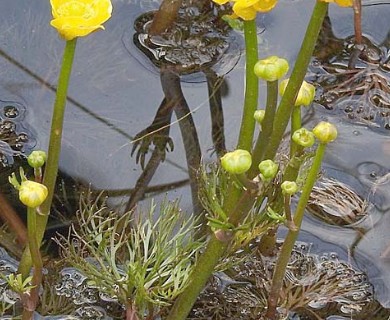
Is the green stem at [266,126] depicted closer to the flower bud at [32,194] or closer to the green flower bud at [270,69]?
the green flower bud at [270,69]

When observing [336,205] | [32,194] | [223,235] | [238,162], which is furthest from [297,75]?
[336,205]

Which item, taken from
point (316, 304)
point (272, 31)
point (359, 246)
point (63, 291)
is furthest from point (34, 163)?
point (272, 31)

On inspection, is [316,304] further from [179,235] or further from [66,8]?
[66,8]

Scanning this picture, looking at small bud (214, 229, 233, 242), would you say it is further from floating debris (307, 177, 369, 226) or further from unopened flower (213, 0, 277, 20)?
floating debris (307, 177, 369, 226)

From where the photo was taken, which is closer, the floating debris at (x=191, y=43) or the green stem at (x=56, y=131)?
the green stem at (x=56, y=131)

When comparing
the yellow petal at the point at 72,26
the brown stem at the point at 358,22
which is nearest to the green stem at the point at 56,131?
the yellow petal at the point at 72,26
